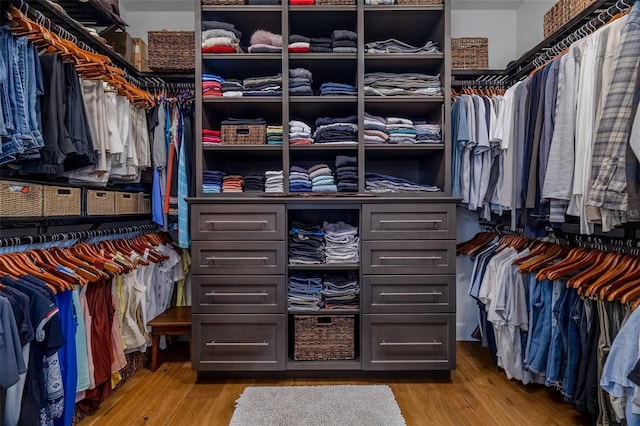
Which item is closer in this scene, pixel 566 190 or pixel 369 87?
pixel 566 190

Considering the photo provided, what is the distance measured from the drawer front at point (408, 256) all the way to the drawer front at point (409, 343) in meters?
0.27

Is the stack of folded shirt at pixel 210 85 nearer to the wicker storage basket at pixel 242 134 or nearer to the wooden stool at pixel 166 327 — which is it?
the wicker storage basket at pixel 242 134

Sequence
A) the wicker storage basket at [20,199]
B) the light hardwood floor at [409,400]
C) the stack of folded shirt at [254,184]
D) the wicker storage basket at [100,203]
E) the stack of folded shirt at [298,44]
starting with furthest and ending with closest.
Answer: the stack of folded shirt at [254,184] → the stack of folded shirt at [298,44] → the wicker storage basket at [100,203] → the light hardwood floor at [409,400] → the wicker storage basket at [20,199]

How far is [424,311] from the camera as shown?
2.28 meters

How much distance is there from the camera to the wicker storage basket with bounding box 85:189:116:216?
2.15 metres

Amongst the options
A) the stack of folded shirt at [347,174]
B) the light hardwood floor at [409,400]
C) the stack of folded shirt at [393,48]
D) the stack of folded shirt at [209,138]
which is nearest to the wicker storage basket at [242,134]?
the stack of folded shirt at [209,138]

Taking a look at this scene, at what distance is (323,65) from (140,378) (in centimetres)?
232

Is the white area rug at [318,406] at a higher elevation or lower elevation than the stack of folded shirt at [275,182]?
lower

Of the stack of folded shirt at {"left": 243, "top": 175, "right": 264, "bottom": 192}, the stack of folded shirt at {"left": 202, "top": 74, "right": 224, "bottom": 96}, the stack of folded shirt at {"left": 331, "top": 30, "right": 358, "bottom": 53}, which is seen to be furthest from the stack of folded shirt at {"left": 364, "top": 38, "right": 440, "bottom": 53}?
the stack of folded shirt at {"left": 243, "top": 175, "right": 264, "bottom": 192}

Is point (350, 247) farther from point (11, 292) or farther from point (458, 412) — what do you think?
point (11, 292)

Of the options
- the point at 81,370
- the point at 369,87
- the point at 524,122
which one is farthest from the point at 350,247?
the point at 81,370

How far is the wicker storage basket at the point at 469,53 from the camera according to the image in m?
2.88

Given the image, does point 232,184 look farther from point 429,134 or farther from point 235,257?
point 429,134

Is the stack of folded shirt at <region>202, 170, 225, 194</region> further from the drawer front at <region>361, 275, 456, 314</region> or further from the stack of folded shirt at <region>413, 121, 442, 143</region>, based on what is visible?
the stack of folded shirt at <region>413, 121, 442, 143</region>
